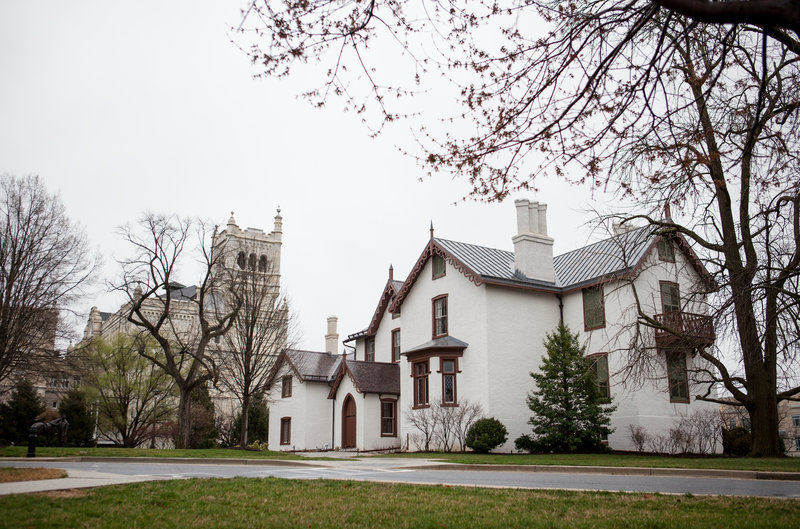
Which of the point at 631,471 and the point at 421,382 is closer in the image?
the point at 631,471

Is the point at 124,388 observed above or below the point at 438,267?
below

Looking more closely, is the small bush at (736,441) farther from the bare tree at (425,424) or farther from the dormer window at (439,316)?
the dormer window at (439,316)

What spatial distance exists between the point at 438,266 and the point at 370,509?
970 inches

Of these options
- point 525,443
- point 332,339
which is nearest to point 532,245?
point 525,443

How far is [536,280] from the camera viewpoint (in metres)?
30.6

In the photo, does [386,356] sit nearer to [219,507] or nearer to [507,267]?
[507,267]

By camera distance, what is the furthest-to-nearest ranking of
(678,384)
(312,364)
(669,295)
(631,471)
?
1. (312,364)
2. (669,295)
3. (678,384)
4. (631,471)

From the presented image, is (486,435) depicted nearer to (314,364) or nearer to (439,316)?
(439,316)

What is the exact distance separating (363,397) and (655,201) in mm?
23895

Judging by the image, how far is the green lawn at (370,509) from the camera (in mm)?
6977

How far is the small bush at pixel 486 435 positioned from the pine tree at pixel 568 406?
1302mm

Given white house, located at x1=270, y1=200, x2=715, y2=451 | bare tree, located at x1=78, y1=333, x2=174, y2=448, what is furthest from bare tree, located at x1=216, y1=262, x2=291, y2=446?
bare tree, located at x1=78, y1=333, x2=174, y2=448

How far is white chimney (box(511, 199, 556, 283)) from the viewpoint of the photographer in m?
31.0

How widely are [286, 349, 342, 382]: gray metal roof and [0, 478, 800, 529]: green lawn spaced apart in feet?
98.2
